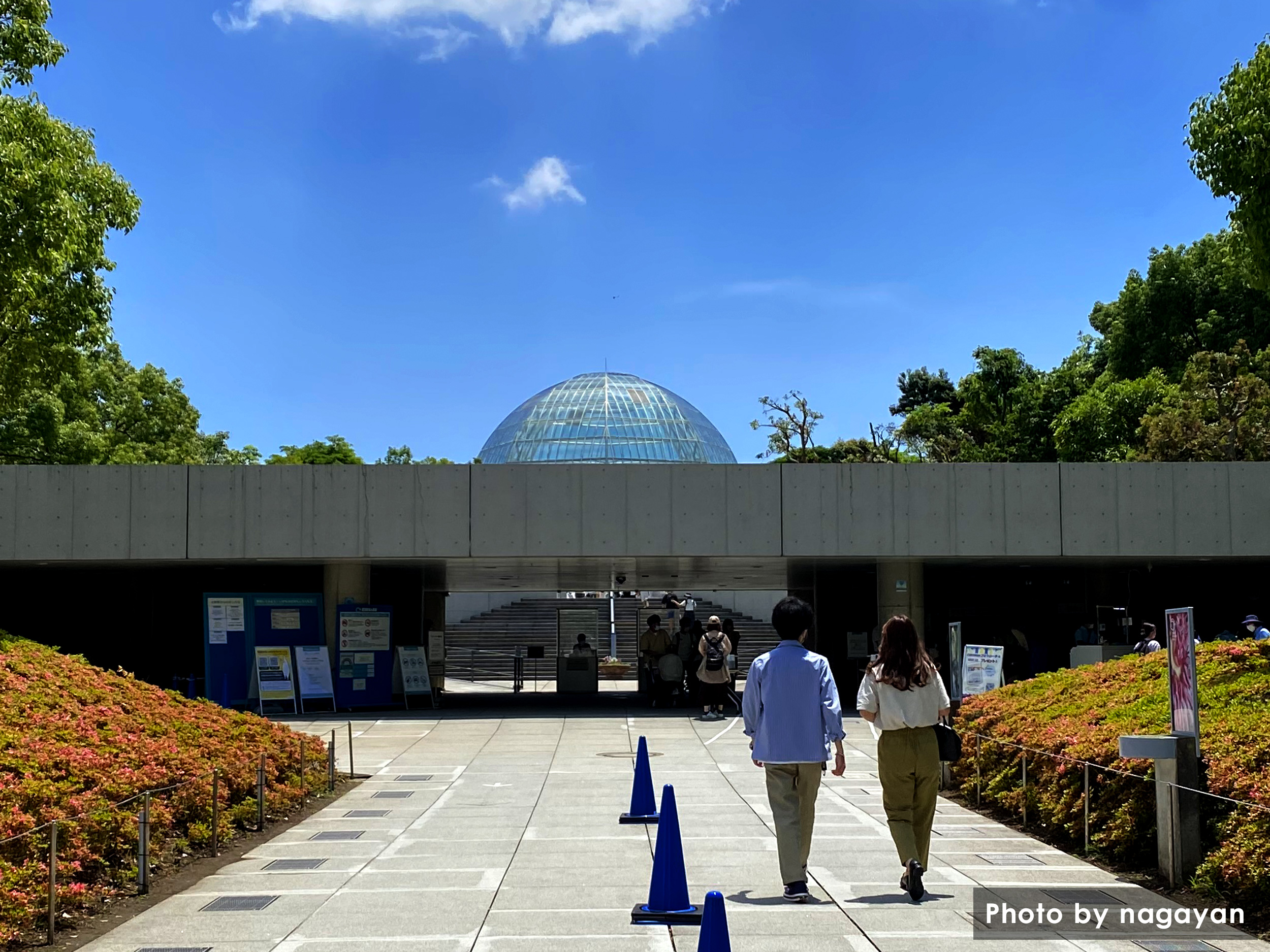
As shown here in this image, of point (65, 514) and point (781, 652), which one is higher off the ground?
point (65, 514)

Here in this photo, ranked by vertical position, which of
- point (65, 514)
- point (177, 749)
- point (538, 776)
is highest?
point (65, 514)

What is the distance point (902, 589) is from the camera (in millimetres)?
27719

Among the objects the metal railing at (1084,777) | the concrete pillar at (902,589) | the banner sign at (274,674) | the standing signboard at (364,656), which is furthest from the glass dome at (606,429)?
the metal railing at (1084,777)

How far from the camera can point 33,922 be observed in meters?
7.34

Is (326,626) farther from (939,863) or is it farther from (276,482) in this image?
(939,863)

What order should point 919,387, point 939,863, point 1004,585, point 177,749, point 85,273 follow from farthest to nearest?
point 919,387, point 1004,585, point 85,273, point 177,749, point 939,863

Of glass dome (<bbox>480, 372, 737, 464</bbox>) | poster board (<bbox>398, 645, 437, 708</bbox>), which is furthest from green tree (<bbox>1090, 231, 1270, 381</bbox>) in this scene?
poster board (<bbox>398, 645, 437, 708</bbox>)

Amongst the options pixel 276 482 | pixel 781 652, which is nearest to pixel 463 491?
pixel 276 482

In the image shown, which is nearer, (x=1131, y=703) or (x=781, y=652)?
(x=781, y=652)

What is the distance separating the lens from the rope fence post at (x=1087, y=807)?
962 centimetres

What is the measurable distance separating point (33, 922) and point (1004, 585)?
30380 mm

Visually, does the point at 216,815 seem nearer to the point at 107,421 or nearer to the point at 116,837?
the point at 116,837

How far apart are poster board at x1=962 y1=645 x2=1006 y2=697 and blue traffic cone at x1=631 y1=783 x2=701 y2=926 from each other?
11.7 metres

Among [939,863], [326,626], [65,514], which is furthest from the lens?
[326,626]
